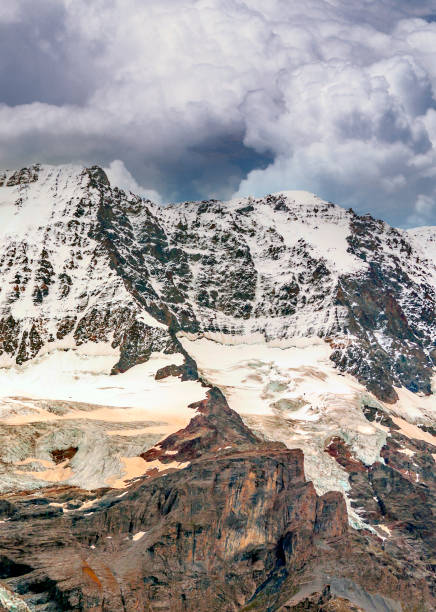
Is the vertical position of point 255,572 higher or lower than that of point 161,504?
lower

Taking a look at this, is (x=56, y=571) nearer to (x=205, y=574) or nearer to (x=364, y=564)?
(x=205, y=574)

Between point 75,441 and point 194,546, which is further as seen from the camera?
point 75,441

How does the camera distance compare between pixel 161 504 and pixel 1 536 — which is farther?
pixel 161 504

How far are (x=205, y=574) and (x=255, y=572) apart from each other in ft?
30.5

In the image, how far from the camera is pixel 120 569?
326 ft

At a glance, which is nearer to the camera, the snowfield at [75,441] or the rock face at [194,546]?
the rock face at [194,546]

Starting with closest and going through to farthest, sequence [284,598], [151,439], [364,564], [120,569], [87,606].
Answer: [87,606] < [120,569] < [284,598] < [364,564] < [151,439]

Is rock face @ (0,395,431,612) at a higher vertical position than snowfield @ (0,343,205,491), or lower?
lower

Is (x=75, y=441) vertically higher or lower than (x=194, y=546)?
higher

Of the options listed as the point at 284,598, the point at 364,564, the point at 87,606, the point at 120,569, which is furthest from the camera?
the point at 364,564

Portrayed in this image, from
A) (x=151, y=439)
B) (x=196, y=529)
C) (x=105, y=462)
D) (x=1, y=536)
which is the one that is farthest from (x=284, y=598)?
(x=151, y=439)

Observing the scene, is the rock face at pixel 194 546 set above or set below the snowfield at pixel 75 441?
below

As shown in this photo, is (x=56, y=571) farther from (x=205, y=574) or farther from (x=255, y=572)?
(x=255, y=572)

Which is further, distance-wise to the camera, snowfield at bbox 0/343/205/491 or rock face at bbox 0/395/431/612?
snowfield at bbox 0/343/205/491
